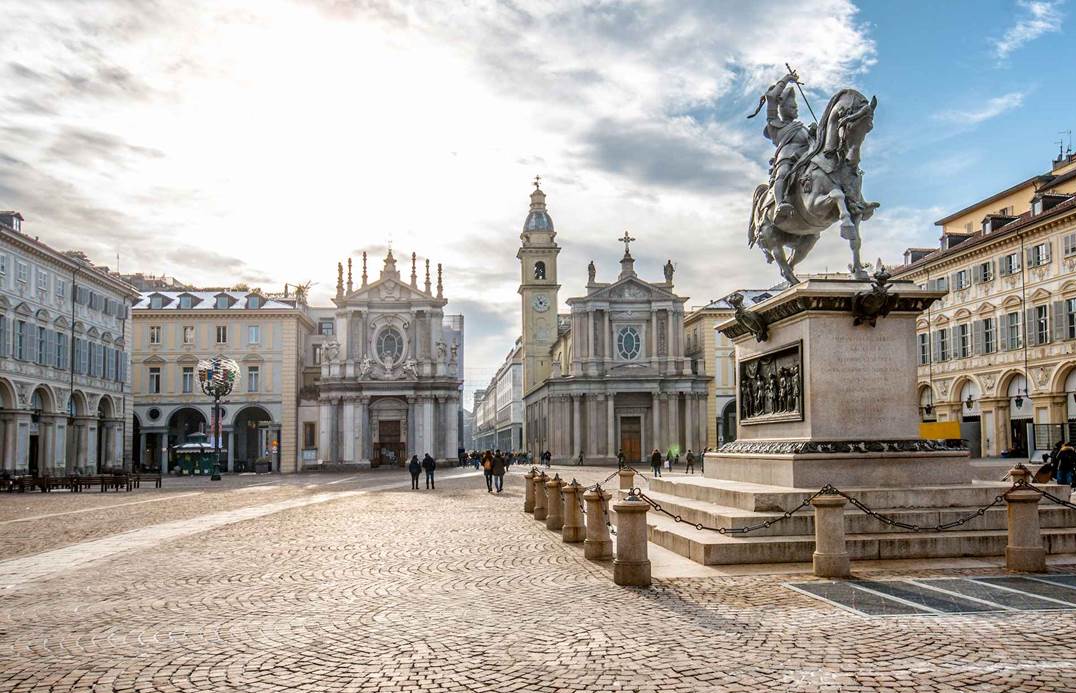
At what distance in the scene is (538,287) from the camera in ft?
303

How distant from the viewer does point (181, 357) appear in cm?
6862

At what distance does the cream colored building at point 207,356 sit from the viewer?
68.4 metres

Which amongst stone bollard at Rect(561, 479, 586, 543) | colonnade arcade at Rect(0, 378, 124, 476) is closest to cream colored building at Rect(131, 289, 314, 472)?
colonnade arcade at Rect(0, 378, 124, 476)

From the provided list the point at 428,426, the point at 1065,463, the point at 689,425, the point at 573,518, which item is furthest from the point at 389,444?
the point at 573,518

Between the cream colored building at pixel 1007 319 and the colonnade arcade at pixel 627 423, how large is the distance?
22.4 m

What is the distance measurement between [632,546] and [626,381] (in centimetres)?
6428

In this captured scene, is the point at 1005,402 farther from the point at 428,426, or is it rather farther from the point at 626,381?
the point at 428,426

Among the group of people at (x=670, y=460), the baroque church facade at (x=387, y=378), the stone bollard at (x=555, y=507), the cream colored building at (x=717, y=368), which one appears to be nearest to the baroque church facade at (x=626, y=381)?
the group of people at (x=670, y=460)

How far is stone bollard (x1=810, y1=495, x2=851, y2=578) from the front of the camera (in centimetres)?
1008

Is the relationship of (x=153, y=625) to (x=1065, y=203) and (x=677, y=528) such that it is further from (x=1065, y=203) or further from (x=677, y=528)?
(x=1065, y=203)

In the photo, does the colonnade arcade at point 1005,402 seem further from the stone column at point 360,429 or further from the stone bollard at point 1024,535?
the stone column at point 360,429

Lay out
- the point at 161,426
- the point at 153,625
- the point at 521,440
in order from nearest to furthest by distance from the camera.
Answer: the point at 153,625, the point at 161,426, the point at 521,440

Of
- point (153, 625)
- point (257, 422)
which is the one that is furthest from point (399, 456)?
point (153, 625)

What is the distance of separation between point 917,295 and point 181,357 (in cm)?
6433
